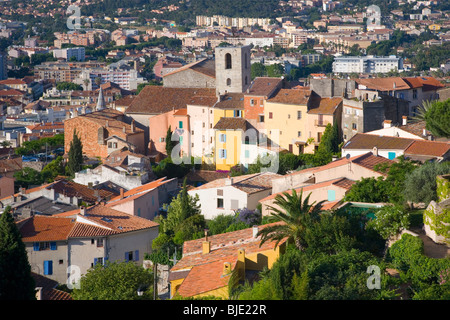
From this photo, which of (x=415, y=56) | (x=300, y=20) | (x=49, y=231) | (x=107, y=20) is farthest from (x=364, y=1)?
(x=49, y=231)

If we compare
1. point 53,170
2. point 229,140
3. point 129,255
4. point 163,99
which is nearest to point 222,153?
point 229,140

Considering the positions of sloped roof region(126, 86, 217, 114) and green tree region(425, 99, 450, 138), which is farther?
sloped roof region(126, 86, 217, 114)

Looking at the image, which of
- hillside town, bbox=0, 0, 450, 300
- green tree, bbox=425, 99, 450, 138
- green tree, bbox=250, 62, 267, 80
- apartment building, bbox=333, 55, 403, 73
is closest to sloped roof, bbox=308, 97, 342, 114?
hillside town, bbox=0, 0, 450, 300

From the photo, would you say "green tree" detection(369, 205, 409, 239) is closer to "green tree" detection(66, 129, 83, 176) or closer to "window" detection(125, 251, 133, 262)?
"window" detection(125, 251, 133, 262)

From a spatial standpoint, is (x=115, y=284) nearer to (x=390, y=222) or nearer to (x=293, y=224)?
(x=293, y=224)

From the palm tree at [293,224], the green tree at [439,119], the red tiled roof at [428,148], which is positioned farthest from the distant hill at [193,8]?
the palm tree at [293,224]

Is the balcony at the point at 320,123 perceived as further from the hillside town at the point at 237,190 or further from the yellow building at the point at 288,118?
the yellow building at the point at 288,118
